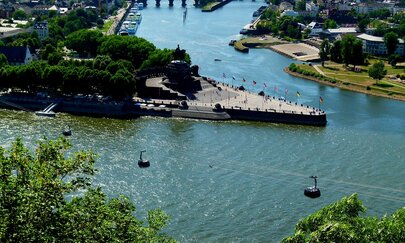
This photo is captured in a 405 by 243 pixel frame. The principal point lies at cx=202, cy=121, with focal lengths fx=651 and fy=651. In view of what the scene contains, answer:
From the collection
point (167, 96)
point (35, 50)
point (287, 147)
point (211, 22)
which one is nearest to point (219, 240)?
point (287, 147)

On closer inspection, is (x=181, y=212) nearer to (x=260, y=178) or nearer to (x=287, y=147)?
(x=260, y=178)

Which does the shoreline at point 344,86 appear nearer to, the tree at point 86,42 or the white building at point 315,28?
the tree at point 86,42

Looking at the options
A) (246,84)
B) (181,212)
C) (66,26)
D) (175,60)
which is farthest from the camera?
(66,26)

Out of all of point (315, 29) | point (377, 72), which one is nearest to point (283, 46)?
point (315, 29)

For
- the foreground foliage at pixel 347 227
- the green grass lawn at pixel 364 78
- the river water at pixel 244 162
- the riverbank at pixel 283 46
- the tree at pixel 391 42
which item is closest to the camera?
the foreground foliage at pixel 347 227

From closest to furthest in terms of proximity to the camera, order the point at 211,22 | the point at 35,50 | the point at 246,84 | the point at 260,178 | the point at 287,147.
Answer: the point at 260,178, the point at 287,147, the point at 246,84, the point at 35,50, the point at 211,22

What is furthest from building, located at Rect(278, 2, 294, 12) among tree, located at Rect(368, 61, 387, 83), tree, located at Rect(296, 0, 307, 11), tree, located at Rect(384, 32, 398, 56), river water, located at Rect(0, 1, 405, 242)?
river water, located at Rect(0, 1, 405, 242)

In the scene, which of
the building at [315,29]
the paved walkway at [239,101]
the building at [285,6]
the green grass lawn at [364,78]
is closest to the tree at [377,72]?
the green grass lawn at [364,78]
